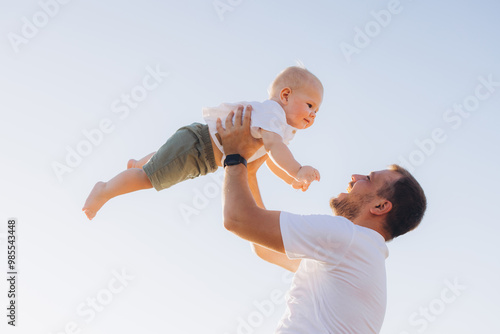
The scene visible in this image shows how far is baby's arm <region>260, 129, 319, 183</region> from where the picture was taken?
3.37 m

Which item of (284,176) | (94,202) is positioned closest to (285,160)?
(284,176)

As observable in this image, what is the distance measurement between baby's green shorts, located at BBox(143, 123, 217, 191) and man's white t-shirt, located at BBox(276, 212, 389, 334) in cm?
118

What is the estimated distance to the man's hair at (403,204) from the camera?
338 cm

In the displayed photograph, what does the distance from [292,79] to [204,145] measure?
3.18ft

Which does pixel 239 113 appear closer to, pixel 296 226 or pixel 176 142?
pixel 176 142

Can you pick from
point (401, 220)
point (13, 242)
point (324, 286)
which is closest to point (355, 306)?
point (324, 286)

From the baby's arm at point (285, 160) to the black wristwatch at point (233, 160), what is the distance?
1.10 ft

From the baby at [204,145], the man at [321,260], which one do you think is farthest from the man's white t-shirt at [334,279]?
the baby at [204,145]

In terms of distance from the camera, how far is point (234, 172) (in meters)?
3.15

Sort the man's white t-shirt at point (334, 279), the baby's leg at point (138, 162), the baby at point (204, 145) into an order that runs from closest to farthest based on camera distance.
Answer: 1. the man's white t-shirt at point (334, 279)
2. the baby at point (204, 145)
3. the baby's leg at point (138, 162)

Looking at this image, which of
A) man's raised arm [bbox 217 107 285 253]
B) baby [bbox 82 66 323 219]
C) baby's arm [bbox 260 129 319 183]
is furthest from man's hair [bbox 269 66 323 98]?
man's raised arm [bbox 217 107 285 253]

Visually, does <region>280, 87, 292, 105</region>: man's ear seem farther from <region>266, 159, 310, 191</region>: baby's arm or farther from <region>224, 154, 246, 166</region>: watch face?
<region>224, 154, 246, 166</region>: watch face

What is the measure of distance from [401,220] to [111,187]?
2264 millimetres

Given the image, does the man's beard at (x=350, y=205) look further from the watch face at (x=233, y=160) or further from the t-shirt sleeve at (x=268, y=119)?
the watch face at (x=233, y=160)
